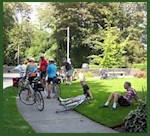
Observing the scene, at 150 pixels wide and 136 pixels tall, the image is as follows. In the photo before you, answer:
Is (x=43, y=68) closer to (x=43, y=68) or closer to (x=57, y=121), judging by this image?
(x=43, y=68)

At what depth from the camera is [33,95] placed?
9531 millimetres

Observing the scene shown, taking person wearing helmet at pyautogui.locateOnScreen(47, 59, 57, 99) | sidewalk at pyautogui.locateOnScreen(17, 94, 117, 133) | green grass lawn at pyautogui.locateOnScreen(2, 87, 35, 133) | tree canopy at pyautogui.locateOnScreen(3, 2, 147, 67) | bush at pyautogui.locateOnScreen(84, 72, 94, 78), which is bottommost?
sidewalk at pyautogui.locateOnScreen(17, 94, 117, 133)

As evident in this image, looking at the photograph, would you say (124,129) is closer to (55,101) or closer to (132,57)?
(55,101)

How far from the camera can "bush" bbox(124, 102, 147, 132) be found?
6645mm

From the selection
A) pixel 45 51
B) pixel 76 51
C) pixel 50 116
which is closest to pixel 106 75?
pixel 76 51

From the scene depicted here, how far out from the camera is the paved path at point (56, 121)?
270 inches

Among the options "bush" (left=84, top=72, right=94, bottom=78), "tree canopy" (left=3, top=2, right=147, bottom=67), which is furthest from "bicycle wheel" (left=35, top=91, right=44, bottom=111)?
"bush" (left=84, top=72, right=94, bottom=78)

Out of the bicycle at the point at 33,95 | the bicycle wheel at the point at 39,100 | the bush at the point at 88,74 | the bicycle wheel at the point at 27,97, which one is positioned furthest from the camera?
the bush at the point at 88,74

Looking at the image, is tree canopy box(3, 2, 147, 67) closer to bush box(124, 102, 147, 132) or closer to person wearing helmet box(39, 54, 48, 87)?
person wearing helmet box(39, 54, 48, 87)

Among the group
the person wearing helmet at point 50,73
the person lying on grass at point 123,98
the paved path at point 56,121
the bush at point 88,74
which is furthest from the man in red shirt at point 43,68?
the bush at point 88,74

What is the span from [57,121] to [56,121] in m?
0.02

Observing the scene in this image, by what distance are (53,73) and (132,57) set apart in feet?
28.1

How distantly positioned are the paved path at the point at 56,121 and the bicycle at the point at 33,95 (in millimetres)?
174

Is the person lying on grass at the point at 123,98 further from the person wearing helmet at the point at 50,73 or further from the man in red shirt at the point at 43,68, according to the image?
the man in red shirt at the point at 43,68
